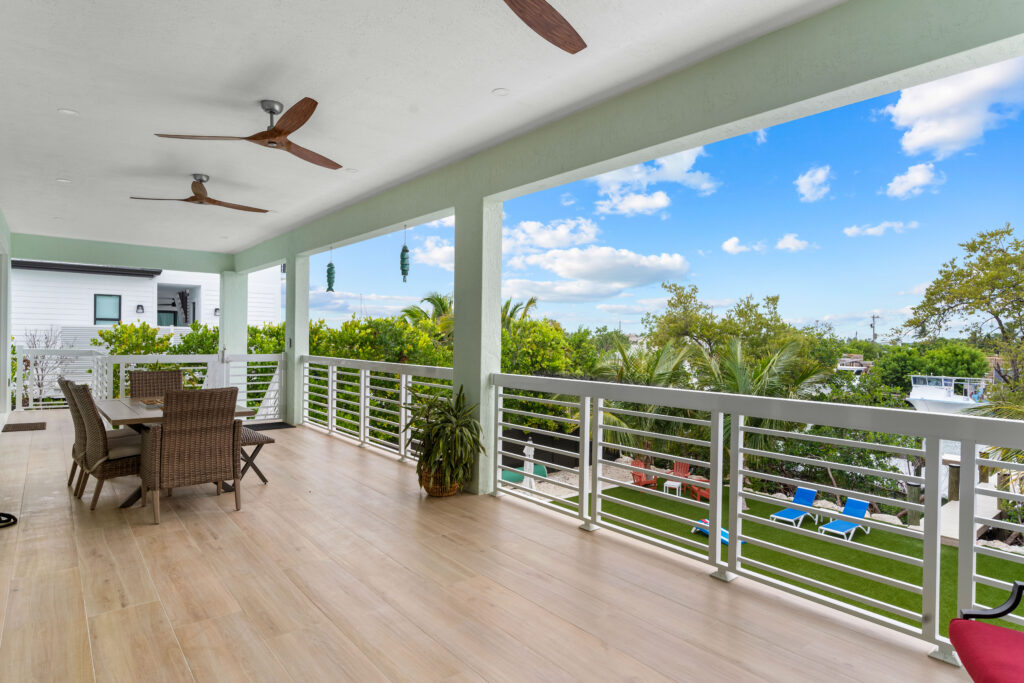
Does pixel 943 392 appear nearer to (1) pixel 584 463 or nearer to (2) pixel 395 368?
(1) pixel 584 463

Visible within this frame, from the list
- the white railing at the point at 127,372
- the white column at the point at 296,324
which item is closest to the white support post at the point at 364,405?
the white railing at the point at 127,372

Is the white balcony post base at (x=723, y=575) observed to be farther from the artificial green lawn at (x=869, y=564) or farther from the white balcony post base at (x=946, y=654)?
the artificial green lawn at (x=869, y=564)

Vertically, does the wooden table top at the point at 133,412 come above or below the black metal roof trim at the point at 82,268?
below

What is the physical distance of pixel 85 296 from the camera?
44.7 feet

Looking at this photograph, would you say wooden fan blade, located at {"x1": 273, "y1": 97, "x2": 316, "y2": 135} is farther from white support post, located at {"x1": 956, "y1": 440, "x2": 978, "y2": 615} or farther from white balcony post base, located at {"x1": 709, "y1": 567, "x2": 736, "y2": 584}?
white support post, located at {"x1": 956, "y1": 440, "x2": 978, "y2": 615}

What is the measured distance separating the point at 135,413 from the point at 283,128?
7.90 ft

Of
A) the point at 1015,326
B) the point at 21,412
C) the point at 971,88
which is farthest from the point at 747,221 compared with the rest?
the point at 21,412

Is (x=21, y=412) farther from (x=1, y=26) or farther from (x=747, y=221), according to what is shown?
(x=747, y=221)

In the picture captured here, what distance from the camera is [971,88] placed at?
16250mm

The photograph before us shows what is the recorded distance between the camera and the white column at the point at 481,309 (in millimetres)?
4441

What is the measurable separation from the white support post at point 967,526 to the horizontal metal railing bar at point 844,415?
→ 9 cm

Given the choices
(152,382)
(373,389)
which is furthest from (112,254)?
(373,389)

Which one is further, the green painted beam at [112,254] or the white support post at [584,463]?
the green painted beam at [112,254]

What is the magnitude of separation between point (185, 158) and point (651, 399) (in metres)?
4.23
